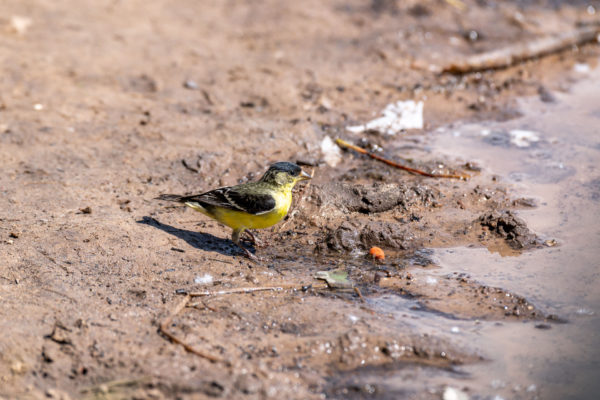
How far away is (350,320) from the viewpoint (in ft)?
17.1

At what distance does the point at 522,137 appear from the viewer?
871 cm

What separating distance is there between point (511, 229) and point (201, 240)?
10.5 ft

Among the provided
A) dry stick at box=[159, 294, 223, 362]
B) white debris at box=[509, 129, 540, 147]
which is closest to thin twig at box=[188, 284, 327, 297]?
dry stick at box=[159, 294, 223, 362]

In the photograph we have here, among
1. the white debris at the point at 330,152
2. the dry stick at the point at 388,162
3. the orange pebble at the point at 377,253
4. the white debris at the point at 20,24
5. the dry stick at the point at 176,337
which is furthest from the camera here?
the white debris at the point at 20,24

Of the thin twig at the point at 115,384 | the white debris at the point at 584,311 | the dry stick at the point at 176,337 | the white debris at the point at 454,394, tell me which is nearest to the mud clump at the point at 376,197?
the white debris at the point at 584,311

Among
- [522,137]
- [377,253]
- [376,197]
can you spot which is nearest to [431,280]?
[377,253]

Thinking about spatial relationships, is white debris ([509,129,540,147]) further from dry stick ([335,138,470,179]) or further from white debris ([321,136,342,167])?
white debris ([321,136,342,167])

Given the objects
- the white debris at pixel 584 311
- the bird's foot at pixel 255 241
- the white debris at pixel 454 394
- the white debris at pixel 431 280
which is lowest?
the bird's foot at pixel 255 241

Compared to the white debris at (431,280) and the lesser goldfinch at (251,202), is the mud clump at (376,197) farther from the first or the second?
the white debris at (431,280)

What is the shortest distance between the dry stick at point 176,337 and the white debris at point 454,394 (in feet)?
5.35

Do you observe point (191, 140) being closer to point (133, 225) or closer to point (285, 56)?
point (133, 225)

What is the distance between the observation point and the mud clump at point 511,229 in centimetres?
644

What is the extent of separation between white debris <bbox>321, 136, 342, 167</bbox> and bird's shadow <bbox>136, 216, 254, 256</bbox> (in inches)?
76.5

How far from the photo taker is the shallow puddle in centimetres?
475
